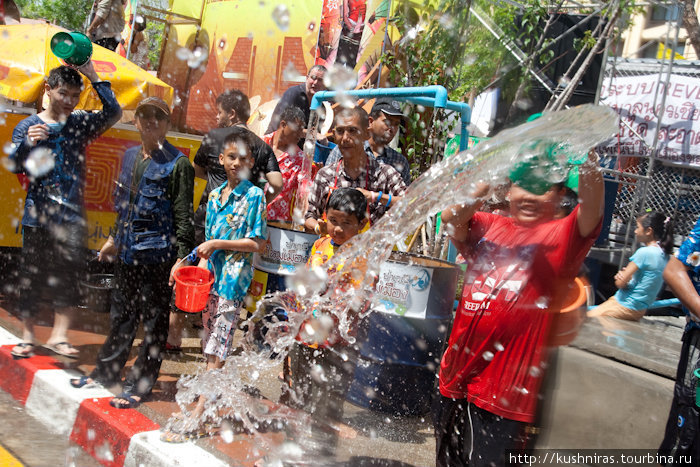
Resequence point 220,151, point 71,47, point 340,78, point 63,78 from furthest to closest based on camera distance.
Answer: point 340,78, point 220,151, point 63,78, point 71,47

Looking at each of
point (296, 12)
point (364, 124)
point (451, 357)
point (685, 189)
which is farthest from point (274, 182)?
point (685, 189)

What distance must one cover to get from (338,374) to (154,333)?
4.19 feet

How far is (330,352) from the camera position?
11.1 feet

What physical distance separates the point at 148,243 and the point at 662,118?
675cm

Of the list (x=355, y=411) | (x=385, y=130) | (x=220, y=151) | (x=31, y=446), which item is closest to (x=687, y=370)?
(x=355, y=411)

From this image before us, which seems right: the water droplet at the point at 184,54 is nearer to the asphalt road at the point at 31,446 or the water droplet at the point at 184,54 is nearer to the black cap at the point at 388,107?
the black cap at the point at 388,107

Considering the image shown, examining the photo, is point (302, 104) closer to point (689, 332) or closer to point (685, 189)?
point (689, 332)

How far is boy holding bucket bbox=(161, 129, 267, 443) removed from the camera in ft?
12.0

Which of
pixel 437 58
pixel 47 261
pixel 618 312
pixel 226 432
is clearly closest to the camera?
pixel 226 432

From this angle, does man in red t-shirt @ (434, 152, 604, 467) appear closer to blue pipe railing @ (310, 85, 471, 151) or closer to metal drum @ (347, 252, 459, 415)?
metal drum @ (347, 252, 459, 415)

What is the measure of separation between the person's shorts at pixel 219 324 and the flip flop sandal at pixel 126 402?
532 mm

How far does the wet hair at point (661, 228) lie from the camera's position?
16.6 feet

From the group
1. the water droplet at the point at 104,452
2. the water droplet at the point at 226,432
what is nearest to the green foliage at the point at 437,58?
the water droplet at the point at 226,432

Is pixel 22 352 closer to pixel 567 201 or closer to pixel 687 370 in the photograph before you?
pixel 567 201
